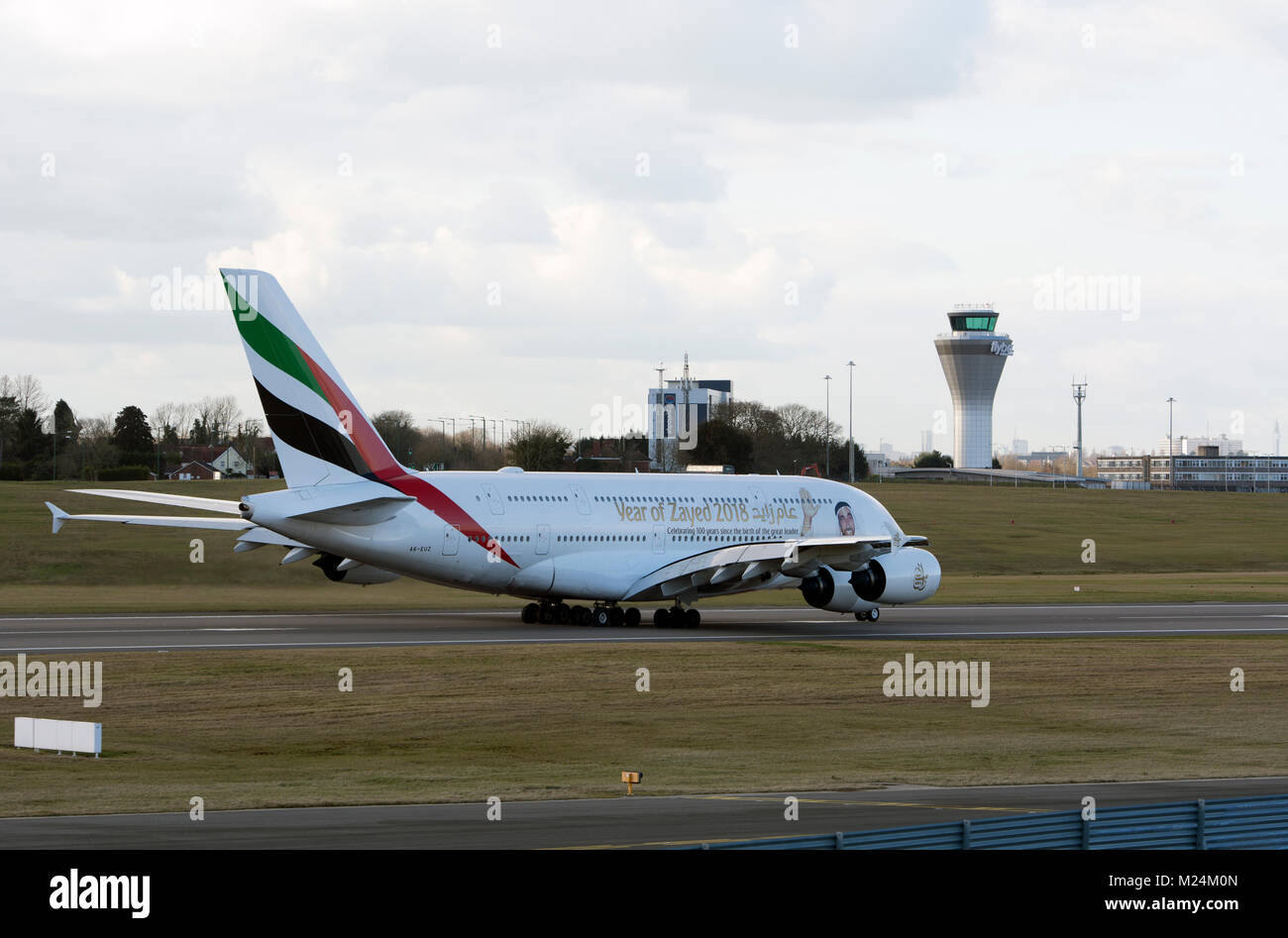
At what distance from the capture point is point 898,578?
161 ft

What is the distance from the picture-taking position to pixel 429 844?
17.6 meters

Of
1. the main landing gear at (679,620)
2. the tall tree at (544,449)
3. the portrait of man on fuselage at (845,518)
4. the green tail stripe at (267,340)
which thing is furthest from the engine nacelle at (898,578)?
the tall tree at (544,449)

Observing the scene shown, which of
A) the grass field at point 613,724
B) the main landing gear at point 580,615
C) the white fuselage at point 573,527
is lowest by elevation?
the grass field at point 613,724

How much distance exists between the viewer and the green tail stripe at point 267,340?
39562 mm

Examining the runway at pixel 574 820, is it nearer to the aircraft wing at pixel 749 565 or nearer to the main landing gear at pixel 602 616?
the aircraft wing at pixel 749 565

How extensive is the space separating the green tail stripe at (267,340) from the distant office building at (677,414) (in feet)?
280

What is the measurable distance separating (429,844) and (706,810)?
438 cm

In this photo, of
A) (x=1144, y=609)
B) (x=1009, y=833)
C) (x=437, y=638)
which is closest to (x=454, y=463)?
(x=1144, y=609)

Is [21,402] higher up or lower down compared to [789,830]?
higher up

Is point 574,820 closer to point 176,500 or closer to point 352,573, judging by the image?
point 352,573

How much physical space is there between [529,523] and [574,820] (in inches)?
1013

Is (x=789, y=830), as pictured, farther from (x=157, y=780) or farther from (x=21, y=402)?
(x=21, y=402)

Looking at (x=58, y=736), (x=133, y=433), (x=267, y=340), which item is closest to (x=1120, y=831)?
(x=58, y=736)

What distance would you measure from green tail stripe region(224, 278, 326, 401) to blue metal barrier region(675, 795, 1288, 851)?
26.9 metres
